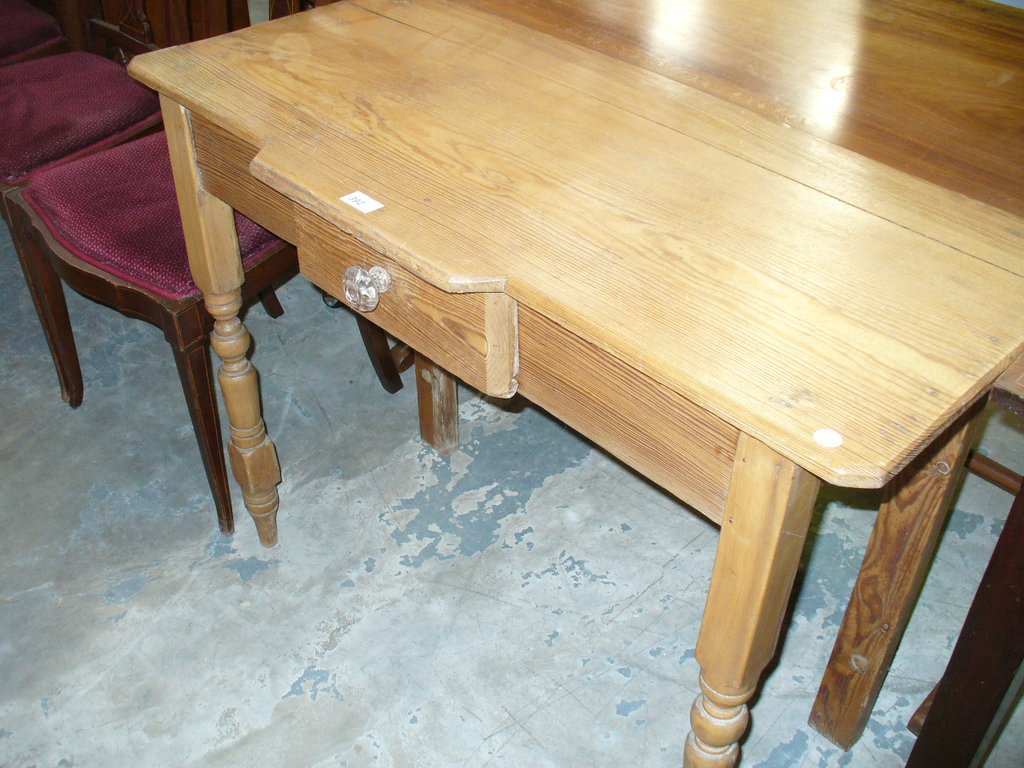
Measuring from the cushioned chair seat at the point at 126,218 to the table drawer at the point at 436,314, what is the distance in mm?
456

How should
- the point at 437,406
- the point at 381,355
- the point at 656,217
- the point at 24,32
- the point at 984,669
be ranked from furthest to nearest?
the point at 24,32
the point at 381,355
the point at 437,406
the point at 984,669
the point at 656,217

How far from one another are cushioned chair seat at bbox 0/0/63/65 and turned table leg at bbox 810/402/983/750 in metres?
1.95

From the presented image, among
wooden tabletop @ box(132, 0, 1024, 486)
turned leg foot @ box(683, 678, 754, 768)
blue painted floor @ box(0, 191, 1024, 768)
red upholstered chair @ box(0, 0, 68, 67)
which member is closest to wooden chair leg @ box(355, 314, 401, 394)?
blue painted floor @ box(0, 191, 1024, 768)

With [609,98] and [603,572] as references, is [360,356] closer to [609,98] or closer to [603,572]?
[603,572]

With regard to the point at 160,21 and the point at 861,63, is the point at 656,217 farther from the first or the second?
the point at 160,21

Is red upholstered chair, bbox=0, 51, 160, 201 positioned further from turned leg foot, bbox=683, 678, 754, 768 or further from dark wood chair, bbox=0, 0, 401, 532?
turned leg foot, bbox=683, 678, 754, 768

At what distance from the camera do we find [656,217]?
3.18ft

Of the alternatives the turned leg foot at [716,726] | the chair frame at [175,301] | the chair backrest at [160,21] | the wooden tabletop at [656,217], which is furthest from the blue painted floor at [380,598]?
the wooden tabletop at [656,217]

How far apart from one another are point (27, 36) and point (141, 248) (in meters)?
0.99

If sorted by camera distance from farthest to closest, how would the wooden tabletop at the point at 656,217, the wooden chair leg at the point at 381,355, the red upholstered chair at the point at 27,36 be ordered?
the red upholstered chair at the point at 27,36, the wooden chair leg at the point at 381,355, the wooden tabletop at the point at 656,217

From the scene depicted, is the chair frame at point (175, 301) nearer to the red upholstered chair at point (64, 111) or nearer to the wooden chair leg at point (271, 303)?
the red upholstered chair at point (64, 111)

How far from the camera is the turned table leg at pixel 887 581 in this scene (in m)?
1.14

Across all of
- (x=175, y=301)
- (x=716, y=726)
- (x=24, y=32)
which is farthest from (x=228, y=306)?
(x=24, y=32)

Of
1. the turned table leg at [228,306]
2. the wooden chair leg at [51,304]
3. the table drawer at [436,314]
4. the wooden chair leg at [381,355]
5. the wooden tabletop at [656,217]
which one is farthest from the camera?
the wooden chair leg at [381,355]
